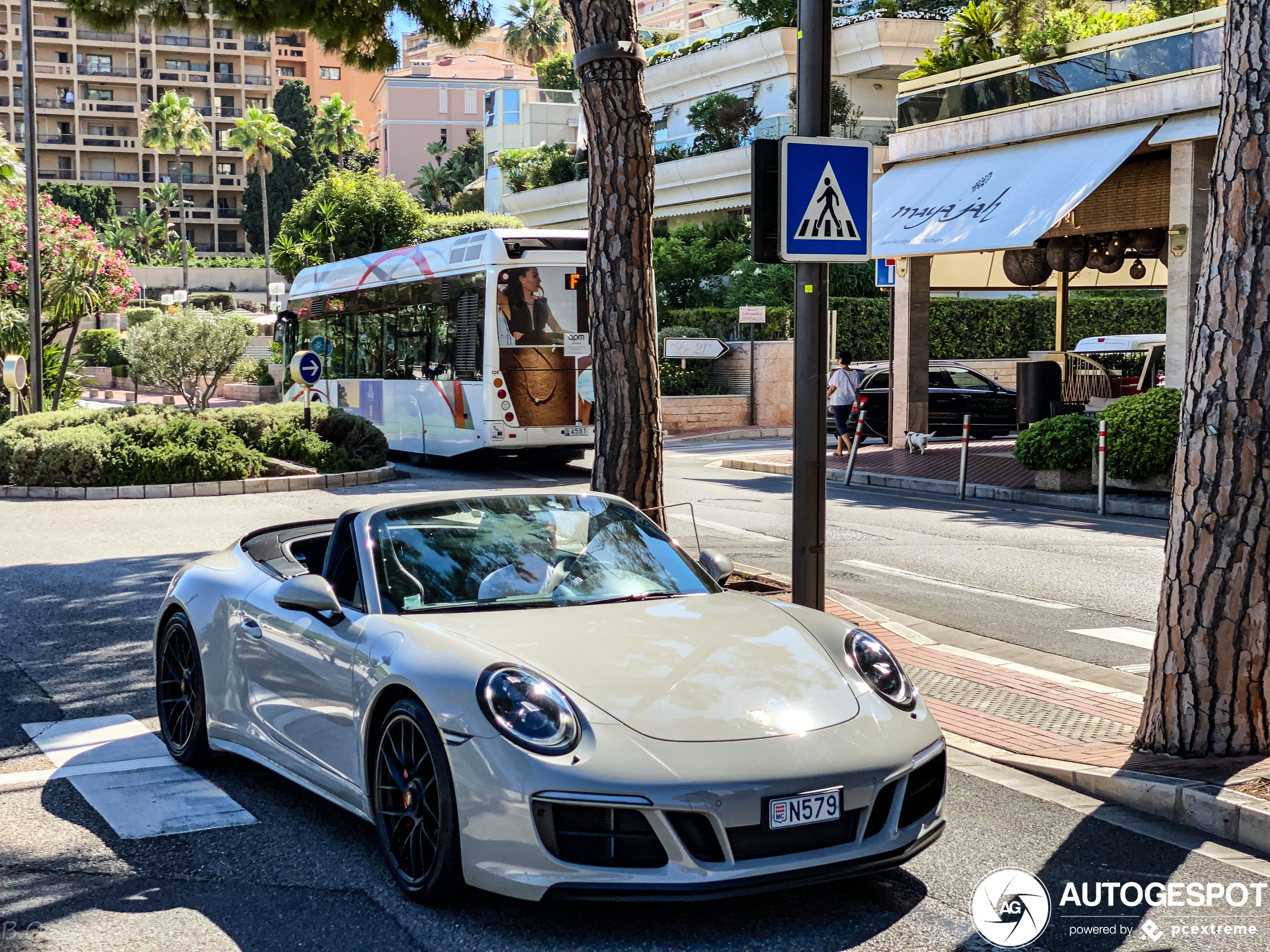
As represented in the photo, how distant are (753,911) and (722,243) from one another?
128 ft

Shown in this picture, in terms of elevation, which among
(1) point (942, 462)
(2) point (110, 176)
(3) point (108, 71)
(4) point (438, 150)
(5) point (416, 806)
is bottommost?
(1) point (942, 462)

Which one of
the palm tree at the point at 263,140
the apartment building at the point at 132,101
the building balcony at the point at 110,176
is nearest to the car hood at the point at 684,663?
the palm tree at the point at 263,140

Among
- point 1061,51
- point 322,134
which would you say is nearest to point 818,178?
point 1061,51

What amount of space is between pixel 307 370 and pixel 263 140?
7583cm

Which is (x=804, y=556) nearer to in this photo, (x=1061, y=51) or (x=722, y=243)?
(x=1061, y=51)

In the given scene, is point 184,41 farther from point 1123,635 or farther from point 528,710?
point 528,710

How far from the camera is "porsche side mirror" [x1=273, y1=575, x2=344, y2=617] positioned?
16.0ft

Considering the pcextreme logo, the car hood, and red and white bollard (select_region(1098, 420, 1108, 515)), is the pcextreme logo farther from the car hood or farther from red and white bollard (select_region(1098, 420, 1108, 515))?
red and white bollard (select_region(1098, 420, 1108, 515))

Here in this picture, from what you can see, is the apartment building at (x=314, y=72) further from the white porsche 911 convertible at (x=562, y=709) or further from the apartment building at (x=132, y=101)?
the white porsche 911 convertible at (x=562, y=709)

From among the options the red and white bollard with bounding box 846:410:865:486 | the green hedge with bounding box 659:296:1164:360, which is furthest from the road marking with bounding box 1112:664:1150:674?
the green hedge with bounding box 659:296:1164:360

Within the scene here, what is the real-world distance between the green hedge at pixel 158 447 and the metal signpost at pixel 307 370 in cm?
17

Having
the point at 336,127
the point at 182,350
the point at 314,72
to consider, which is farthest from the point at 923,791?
the point at 314,72

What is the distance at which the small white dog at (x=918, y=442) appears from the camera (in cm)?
2323

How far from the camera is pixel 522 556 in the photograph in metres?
5.27
